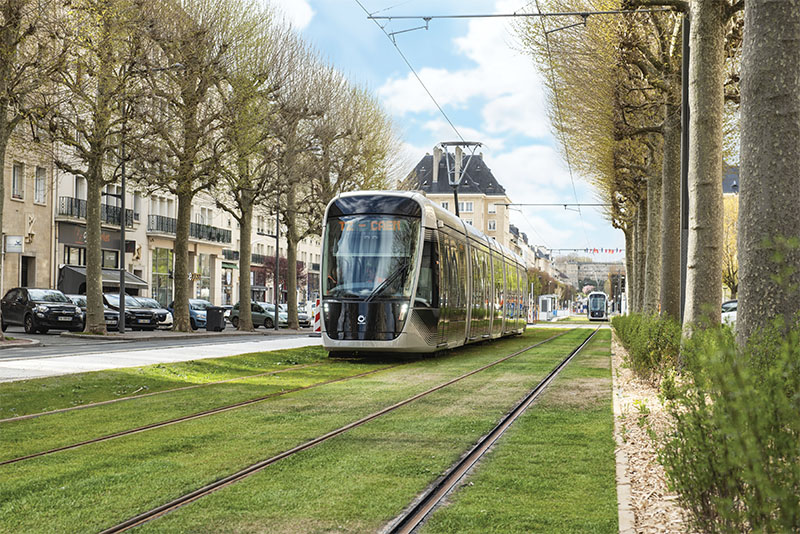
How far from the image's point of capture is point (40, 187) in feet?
148

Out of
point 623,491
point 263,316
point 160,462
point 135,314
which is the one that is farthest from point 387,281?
point 263,316

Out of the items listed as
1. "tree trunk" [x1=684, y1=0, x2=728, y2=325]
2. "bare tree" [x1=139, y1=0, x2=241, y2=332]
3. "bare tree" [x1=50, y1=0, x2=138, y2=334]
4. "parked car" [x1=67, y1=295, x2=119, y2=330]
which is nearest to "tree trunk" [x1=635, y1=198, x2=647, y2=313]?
"bare tree" [x1=139, y1=0, x2=241, y2=332]

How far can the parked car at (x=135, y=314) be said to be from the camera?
124ft

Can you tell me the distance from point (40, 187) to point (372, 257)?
31.8 metres

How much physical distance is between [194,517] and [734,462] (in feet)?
→ 10.9

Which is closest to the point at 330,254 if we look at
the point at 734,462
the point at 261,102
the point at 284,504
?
the point at 284,504

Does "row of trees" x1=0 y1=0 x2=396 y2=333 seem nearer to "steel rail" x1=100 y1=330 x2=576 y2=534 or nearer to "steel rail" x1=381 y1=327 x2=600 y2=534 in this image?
"steel rail" x1=100 y1=330 x2=576 y2=534

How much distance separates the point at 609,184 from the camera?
34000mm

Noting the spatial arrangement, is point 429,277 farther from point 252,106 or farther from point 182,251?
point 182,251

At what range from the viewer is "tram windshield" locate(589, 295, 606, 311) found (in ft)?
302

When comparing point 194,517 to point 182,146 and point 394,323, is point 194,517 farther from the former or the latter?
point 182,146

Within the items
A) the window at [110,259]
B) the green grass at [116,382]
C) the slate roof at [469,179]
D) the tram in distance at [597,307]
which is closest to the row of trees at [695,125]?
the green grass at [116,382]

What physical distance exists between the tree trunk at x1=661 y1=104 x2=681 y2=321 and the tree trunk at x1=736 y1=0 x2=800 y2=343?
9.58 m

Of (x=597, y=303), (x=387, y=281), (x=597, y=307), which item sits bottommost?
(x=597, y=307)
